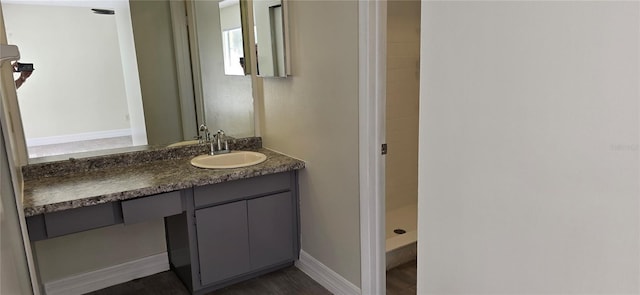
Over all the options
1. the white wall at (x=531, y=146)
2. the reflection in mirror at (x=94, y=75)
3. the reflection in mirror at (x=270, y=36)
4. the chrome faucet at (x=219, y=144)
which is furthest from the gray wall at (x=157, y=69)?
the white wall at (x=531, y=146)

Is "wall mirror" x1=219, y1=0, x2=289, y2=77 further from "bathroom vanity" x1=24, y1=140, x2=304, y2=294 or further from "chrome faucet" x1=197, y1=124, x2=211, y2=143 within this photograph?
"bathroom vanity" x1=24, y1=140, x2=304, y2=294

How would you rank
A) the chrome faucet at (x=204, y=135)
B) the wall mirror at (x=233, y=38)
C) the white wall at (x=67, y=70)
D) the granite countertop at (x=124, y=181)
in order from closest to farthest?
the granite countertop at (x=124, y=181), the white wall at (x=67, y=70), the wall mirror at (x=233, y=38), the chrome faucet at (x=204, y=135)

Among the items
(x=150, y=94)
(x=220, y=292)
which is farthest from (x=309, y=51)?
(x=220, y=292)

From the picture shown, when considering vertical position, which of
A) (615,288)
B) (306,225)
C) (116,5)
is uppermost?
(116,5)

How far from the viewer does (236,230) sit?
8.19 feet

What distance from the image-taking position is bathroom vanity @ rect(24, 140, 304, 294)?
2039mm

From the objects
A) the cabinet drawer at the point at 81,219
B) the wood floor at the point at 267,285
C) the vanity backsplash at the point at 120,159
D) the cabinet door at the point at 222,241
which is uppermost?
the vanity backsplash at the point at 120,159

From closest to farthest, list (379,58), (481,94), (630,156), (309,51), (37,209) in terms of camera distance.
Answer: (630,156), (481,94), (37,209), (379,58), (309,51)

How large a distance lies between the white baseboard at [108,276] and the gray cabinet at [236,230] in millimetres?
157

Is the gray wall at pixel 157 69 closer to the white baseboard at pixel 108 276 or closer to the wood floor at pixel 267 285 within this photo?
the white baseboard at pixel 108 276

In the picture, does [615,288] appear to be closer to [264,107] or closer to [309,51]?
[309,51]

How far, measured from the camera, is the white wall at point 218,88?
2838 millimetres

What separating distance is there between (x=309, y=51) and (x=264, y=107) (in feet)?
2.15

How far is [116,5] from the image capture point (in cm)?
253
